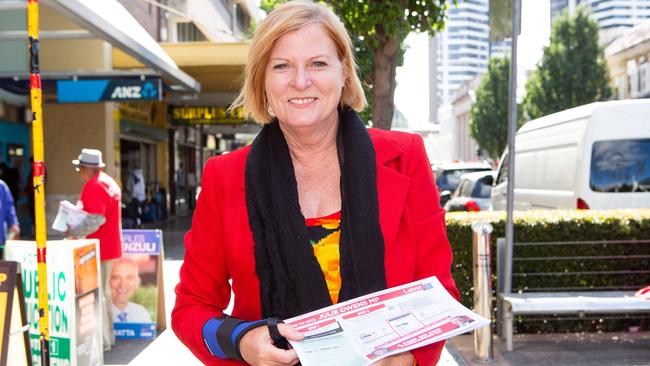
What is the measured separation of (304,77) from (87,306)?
163 inches

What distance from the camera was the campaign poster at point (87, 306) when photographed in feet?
17.5

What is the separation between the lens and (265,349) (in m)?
1.80

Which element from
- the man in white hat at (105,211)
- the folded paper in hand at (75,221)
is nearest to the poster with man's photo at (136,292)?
the man in white hat at (105,211)

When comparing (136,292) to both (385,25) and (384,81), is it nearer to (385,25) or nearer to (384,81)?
(384,81)

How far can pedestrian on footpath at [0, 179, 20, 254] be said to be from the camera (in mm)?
6800

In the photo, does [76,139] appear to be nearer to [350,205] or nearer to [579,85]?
[350,205]

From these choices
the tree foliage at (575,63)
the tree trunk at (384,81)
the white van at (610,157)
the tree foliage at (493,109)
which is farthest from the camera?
the tree foliage at (493,109)

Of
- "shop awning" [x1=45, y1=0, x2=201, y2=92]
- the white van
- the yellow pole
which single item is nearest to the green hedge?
the white van

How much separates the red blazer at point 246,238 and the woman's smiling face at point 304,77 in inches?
8.6

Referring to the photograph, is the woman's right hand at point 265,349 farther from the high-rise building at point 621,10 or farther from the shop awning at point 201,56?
the high-rise building at point 621,10

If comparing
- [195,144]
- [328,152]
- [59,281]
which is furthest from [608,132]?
[195,144]

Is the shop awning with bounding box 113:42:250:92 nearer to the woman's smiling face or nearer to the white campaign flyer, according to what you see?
the woman's smiling face

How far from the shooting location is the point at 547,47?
144 ft

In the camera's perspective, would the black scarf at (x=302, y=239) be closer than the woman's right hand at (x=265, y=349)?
No
